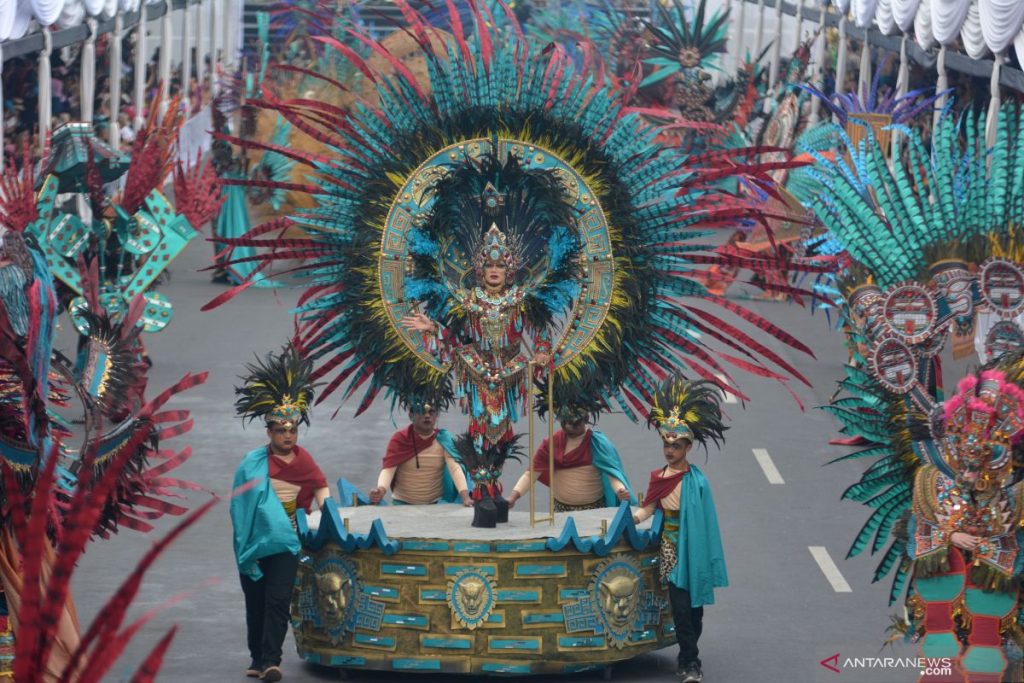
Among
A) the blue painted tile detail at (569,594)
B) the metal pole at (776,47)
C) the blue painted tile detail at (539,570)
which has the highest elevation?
the metal pole at (776,47)

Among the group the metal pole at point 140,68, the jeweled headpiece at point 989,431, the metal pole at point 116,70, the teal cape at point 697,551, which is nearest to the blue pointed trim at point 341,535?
the teal cape at point 697,551

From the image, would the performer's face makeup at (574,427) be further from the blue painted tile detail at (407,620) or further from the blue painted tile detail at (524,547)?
the blue painted tile detail at (407,620)

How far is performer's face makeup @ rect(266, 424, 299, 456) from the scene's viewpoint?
1141 cm

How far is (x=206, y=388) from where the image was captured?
2169cm

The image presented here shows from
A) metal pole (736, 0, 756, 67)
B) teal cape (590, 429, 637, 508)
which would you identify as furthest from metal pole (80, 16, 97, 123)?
metal pole (736, 0, 756, 67)

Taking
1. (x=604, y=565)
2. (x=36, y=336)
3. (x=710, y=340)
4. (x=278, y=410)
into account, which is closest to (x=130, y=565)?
(x=278, y=410)

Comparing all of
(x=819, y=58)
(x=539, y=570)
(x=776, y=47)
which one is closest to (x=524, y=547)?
(x=539, y=570)

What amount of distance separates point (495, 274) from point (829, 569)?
4.55m

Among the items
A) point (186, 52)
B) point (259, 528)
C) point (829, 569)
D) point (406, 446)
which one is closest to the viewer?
point (259, 528)

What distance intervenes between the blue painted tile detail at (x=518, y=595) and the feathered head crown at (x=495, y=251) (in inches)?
74.2

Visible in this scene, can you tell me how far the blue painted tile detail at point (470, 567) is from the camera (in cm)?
1116

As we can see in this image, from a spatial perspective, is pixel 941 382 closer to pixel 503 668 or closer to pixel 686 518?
pixel 686 518

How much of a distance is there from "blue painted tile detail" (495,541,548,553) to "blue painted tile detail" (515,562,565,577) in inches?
3.4

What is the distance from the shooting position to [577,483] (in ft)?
40.2
